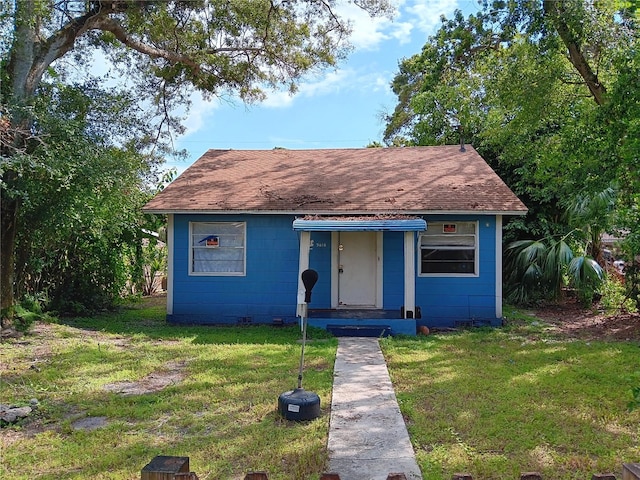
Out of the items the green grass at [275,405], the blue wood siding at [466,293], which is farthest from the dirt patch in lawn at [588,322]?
the blue wood siding at [466,293]

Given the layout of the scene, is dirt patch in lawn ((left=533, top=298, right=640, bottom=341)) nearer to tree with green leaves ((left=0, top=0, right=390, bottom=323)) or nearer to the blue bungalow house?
the blue bungalow house

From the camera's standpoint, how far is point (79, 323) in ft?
35.9

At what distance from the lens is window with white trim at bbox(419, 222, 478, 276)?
1112cm

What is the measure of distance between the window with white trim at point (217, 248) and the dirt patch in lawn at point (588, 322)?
23.2 ft

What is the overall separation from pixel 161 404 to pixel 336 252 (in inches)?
255

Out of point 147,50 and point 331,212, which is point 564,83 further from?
point 147,50

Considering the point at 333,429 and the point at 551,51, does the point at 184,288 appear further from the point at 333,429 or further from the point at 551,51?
the point at 551,51

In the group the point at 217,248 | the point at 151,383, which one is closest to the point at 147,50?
the point at 217,248

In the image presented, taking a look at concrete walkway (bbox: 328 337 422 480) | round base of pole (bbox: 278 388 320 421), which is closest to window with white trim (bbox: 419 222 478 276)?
concrete walkway (bbox: 328 337 422 480)

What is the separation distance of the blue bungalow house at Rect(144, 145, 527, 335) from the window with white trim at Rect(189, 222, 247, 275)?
0.9 inches

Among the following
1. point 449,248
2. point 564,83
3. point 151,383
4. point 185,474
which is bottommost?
point 151,383

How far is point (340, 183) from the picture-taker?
1241 cm

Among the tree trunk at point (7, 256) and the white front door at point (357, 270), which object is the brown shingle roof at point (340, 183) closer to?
the white front door at point (357, 270)

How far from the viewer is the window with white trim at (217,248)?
11531mm
